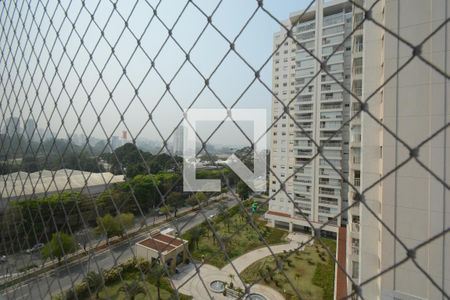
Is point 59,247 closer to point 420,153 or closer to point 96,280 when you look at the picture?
point 96,280

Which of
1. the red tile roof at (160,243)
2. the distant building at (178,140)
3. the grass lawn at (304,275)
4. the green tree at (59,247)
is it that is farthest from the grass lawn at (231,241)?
the distant building at (178,140)

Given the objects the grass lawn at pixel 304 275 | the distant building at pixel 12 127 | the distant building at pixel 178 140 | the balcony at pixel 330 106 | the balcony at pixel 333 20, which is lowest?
the grass lawn at pixel 304 275

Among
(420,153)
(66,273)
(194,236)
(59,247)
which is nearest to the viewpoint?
(420,153)

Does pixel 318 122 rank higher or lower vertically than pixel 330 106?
lower

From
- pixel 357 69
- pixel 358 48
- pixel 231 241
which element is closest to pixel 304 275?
pixel 231 241

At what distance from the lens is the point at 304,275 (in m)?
4.88

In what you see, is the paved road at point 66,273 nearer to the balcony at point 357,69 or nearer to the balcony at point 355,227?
the balcony at point 355,227

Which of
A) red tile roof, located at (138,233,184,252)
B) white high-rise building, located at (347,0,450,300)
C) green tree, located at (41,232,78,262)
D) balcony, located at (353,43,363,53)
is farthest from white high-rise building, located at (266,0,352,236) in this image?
green tree, located at (41,232,78,262)

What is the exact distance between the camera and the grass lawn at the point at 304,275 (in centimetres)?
425

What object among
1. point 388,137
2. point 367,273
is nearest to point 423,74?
point 388,137

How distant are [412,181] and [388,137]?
29cm

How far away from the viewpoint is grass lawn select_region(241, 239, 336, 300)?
13.9 feet

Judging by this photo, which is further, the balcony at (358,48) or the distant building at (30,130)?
the balcony at (358,48)

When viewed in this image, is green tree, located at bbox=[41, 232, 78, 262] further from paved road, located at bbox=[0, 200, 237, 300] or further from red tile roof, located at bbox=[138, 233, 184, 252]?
red tile roof, located at bbox=[138, 233, 184, 252]
